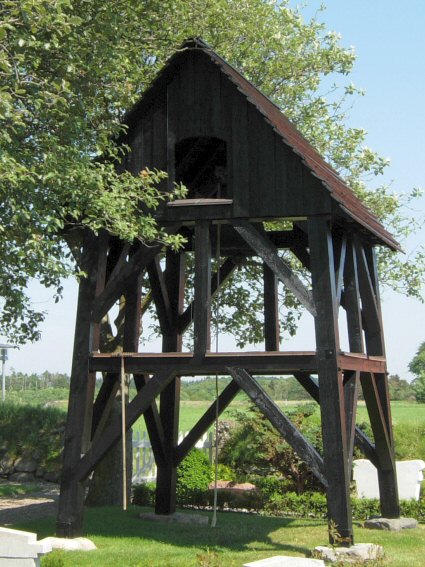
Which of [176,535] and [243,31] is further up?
[243,31]

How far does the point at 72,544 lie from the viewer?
46.5ft

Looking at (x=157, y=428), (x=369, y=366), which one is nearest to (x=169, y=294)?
(x=157, y=428)

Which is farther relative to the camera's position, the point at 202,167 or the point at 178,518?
the point at 202,167

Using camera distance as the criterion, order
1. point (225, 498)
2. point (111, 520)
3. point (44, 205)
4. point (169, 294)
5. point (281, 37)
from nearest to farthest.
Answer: point (44, 205) < point (111, 520) < point (169, 294) < point (225, 498) < point (281, 37)

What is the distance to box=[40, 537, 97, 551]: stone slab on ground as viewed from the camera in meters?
14.1

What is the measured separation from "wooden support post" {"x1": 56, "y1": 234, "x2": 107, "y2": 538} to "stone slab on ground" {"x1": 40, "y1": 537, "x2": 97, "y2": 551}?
1.09 feet

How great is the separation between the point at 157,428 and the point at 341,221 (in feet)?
18.1

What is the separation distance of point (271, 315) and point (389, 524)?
14.7 feet

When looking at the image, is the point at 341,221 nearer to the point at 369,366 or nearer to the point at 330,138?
the point at 369,366

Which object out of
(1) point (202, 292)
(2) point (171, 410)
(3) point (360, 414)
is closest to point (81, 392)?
(1) point (202, 292)

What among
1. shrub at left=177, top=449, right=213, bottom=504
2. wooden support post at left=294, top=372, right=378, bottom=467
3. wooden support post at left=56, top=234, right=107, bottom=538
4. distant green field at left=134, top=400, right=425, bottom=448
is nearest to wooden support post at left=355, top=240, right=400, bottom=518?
wooden support post at left=294, top=372, right=378, bottom=467

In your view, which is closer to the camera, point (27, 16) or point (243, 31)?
point (27, 16)

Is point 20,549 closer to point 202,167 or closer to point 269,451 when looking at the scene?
point 202,167

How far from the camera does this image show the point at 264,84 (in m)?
23.5
